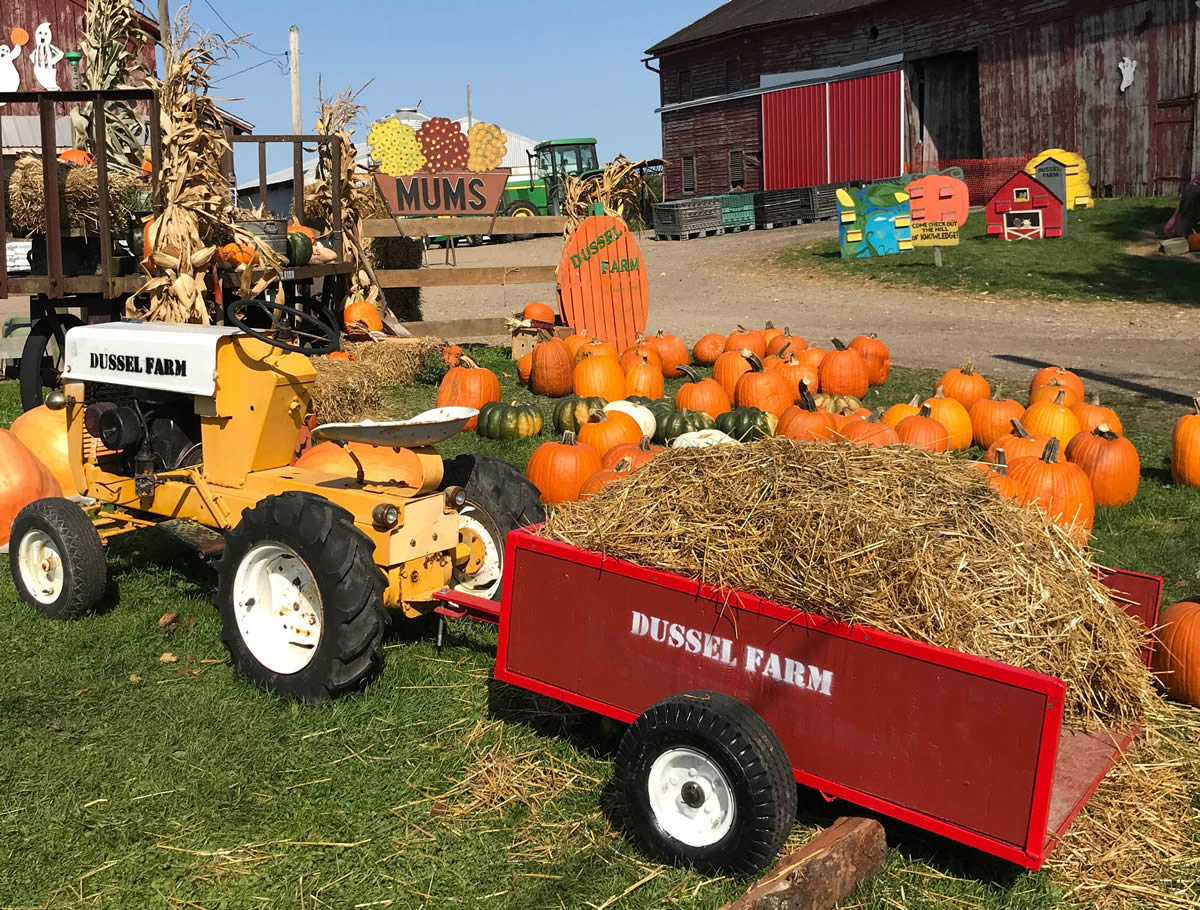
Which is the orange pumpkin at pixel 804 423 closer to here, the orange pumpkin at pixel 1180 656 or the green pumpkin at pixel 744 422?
the green pumpkin at pixel 744 422

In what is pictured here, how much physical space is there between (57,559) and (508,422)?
4.28 m

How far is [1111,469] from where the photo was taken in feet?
24.5

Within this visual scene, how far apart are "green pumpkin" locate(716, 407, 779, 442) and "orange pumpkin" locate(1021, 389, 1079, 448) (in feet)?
6.32

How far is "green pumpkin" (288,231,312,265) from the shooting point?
12.2 metres

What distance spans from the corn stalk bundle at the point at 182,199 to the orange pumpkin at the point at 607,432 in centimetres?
313

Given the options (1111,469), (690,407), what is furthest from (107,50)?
(1111,469)

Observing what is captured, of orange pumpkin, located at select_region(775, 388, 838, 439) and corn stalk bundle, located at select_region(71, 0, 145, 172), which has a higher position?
corn stalk bundle, located at select_region(71, 0, 145, 172)

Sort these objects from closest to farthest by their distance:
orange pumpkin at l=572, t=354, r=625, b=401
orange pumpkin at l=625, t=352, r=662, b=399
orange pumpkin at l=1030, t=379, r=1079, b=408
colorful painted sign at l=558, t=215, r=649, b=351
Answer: orange pumpkin at l=1030, t=379, r=1079, b=408
orange pumpkin at l=572, t=354, r=625, b=401
orange pumpkin at l=625, t=352, r=662, b=399
colorful painted sign at l=558, t=215, r=649, b=351

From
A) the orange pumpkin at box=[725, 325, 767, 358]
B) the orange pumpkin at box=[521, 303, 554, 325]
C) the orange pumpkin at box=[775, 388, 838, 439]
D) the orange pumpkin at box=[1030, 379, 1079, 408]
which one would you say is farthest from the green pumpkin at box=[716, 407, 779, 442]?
the orange pumpkin at box=[521, 303, 554, 325]

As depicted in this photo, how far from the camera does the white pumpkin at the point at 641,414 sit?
350 inches

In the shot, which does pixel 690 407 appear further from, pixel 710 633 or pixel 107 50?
pixel 107 50

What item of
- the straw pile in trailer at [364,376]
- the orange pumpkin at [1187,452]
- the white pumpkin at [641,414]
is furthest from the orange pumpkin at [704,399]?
the orange pumpkin at [1187,452]

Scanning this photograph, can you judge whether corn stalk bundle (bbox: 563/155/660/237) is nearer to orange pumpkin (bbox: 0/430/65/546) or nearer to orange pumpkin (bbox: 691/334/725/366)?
orange pumpkin (bbox: 691/334/725/366)

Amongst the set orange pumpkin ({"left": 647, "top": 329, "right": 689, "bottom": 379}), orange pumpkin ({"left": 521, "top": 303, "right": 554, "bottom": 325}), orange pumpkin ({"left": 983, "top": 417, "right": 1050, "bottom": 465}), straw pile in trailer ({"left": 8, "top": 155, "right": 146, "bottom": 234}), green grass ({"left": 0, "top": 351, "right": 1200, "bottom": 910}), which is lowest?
green grass ({"left": 0, "top": 351, "right": 1200, "bottom": 910})
